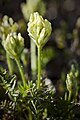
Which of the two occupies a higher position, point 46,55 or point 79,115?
point 46,55

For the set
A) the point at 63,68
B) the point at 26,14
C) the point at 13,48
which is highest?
the point at 26,14

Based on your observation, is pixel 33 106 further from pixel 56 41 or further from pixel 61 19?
pixel 61 19

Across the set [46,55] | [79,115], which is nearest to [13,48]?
[79,115]

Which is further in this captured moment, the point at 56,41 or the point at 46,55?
the point at 56,41

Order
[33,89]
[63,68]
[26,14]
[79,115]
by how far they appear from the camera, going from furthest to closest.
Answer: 1. [63,68]
2. [26,14]
3. [79,115]
4. [33,89]

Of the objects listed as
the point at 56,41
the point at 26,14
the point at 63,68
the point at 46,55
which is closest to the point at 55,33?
the point at 56,41

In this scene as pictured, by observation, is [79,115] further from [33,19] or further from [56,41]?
[56,41]

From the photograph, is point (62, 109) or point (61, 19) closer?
point (62, 109)

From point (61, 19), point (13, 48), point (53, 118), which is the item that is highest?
point (61, 19)

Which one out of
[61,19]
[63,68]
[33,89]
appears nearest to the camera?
[33,89]
